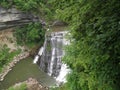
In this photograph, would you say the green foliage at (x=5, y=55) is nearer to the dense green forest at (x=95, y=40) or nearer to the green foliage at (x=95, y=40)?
the dense green forest at (x=95, y=40)

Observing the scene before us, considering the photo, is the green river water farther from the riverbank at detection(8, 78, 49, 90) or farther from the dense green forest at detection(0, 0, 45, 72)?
the dense green forest at detection(0, 0, 45, 72)

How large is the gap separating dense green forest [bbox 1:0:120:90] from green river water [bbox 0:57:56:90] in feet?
40.1

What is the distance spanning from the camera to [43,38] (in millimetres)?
25750

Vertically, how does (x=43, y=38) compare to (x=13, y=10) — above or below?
below

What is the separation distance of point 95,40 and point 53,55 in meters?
16.7

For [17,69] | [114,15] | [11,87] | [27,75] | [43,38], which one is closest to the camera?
[114,15]

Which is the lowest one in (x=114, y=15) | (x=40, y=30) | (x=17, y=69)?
(x=17, y=69)

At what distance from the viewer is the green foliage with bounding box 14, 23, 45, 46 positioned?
25828mm

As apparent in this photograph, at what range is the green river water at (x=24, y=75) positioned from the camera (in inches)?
798

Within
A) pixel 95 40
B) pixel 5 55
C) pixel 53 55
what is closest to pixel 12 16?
pixel 5 55

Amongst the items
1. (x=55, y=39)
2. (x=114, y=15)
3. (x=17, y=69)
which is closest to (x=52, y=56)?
(x=55, y=39)

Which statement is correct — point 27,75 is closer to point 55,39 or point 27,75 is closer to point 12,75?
point 12,75

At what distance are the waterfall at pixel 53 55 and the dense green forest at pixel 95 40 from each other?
1329 cm

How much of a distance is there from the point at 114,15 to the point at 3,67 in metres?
18.7
